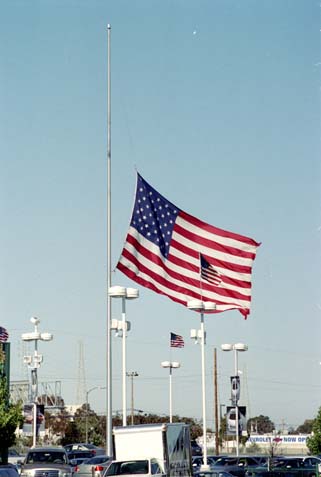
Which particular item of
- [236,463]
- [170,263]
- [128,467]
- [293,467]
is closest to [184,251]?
[170,263]

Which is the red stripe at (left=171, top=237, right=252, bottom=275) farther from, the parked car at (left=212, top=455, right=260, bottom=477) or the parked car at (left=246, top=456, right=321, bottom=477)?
the parked car at (left=212, top=455, right=260, bottom=477)

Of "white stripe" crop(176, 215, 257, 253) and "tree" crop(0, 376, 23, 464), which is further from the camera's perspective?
"tree" crop(0, 376, 23, 464)

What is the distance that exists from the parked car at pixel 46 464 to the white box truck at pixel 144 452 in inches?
320

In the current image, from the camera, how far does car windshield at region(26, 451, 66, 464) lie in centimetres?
3919

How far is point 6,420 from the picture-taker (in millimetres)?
48875

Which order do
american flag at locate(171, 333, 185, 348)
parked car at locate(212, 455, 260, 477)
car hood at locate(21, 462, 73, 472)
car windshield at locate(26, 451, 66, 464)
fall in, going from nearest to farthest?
car hood at locate(21, 462, 73, 472) → car windshield at locate(26, 451, 66, 464) → parked car at locate(212, 455, 260, 477) → american flag at locate(171, 333, 185, 348)

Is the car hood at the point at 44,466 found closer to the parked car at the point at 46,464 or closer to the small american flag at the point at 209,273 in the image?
the parked car at the point at 46,464

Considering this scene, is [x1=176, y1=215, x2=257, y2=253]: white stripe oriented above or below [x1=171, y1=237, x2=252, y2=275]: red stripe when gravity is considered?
above

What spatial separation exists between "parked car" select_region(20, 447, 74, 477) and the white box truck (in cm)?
813

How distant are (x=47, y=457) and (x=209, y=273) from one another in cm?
1104

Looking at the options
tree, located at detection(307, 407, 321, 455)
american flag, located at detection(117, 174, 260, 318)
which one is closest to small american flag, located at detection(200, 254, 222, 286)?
american flag, located at detection(117, 174, 260, 318)

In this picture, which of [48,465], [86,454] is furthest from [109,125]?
[86,454]

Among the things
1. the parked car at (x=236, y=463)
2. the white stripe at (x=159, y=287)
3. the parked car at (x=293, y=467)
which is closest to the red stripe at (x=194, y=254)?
the white stripe at (x=159, y=287)

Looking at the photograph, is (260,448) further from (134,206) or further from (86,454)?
(134,206)
